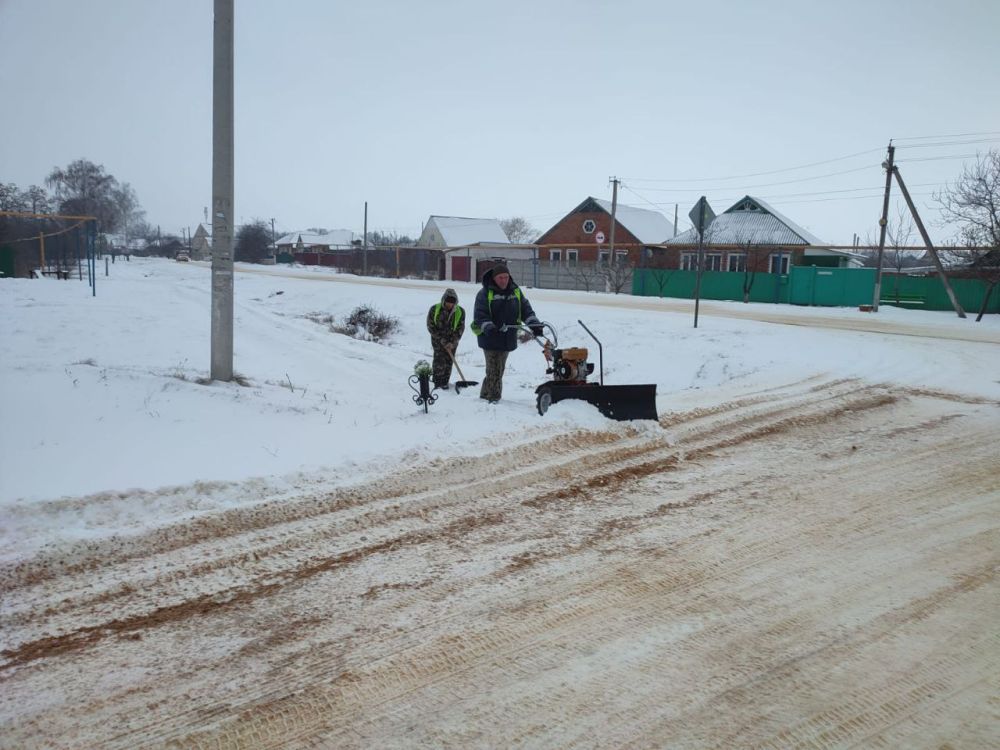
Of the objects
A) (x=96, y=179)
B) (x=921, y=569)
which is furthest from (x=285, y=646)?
(x=96, y=179)

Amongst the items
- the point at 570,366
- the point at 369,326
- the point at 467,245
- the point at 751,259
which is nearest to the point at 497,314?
the point at 570,366

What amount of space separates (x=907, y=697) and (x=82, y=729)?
3.35m

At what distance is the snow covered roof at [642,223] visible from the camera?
158 feet

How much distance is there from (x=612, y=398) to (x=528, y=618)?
4.33 metres

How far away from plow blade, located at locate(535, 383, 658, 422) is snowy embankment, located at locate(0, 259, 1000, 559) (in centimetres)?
13

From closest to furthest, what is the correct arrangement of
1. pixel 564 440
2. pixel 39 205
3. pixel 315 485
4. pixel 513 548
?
pixel 513 548, pixel 315 485, pixel 564 440, pixel 39 205

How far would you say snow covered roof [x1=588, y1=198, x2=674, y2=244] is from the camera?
4822cm

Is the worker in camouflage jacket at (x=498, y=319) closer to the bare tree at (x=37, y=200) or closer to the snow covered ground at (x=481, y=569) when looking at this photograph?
the snow covered ground at (x=481, y=569)

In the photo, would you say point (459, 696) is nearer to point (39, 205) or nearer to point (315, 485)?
point (315, 485)

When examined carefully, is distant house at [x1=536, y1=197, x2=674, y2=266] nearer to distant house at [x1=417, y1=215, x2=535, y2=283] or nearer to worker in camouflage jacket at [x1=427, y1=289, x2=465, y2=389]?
distant house at [x1=417, y1=215, x2=535, y2=283]

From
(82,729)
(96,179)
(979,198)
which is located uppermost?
(96,179)

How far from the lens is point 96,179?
56594 mm

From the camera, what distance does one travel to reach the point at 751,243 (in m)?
36.3

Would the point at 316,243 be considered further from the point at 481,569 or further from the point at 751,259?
the point at 481,569
